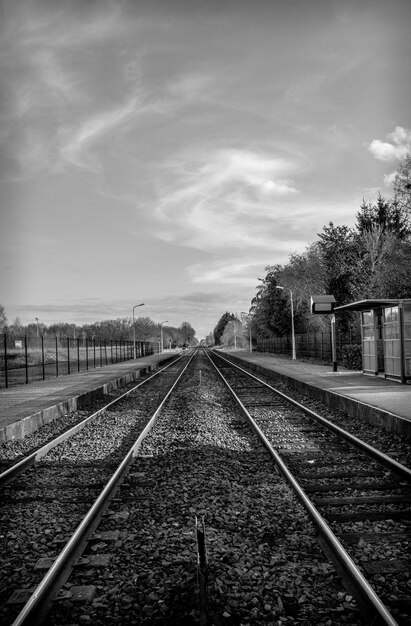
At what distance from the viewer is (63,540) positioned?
4895 mm

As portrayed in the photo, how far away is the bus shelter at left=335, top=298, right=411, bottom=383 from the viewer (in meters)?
16.9

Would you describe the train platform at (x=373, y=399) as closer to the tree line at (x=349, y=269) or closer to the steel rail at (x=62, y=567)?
the steel rail at (x=62, y=567)

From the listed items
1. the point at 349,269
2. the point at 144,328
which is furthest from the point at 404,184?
the point at 144,328

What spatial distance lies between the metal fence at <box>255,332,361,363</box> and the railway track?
91.0 ft

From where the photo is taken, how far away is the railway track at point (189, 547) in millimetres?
3549

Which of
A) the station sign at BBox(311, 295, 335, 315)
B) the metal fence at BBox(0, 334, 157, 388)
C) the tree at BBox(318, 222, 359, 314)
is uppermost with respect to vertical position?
the tree at BBox(318, 222, 359, 314)

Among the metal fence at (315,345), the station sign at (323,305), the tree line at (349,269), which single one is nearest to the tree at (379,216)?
the tree line at (349,269)

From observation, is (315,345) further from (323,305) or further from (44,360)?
(44,360)

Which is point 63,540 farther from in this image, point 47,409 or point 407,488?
point 47,409

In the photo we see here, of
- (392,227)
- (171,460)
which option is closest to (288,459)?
(171,460)

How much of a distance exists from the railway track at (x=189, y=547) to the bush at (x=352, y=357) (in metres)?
20.9

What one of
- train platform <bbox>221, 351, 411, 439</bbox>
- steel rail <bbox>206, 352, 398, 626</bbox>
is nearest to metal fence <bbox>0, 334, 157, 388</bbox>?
train platform <bbox>221, 351, 411, 439</bbox>

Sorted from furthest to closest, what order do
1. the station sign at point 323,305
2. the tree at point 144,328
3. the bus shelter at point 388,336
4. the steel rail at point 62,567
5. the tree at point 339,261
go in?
the tree at point 144,328
the tree at point 339,261
the station sign at point 323,305
the bus shelter at point 388,336
the steel rail at point 62,567

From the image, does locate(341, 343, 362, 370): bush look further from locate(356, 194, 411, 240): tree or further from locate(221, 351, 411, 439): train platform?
locate(356, 194, 411, 240): tree
